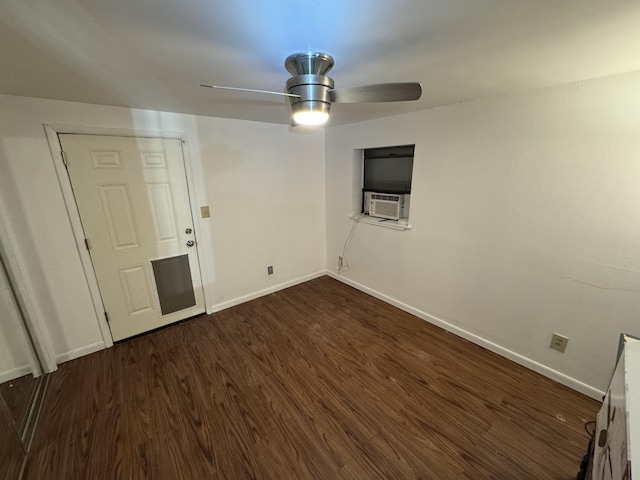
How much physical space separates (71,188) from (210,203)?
1.02 meters

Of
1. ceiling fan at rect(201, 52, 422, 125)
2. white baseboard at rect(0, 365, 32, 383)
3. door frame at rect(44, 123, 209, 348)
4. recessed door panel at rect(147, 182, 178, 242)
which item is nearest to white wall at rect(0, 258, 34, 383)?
white baseboard at rect(0, 365, 32, 383)

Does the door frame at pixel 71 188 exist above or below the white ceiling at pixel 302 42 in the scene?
below

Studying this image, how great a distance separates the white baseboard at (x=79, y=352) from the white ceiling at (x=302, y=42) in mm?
1959

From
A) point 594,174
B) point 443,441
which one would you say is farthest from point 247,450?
point 594,174

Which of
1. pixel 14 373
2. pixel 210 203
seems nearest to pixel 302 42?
pixel 210 203

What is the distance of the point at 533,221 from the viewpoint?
5.98 feet

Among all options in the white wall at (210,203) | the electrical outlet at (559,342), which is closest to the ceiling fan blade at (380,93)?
the white wall at (210,203)

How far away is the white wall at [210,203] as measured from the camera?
5.87ft

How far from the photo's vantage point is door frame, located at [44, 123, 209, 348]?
186cm

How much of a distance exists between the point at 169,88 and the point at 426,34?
1.54 m

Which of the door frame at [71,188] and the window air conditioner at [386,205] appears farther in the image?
the window air conditioner at [386,205]

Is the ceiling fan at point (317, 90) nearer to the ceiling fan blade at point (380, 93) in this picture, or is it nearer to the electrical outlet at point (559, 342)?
the ceiling fan blade at point (380, 93)

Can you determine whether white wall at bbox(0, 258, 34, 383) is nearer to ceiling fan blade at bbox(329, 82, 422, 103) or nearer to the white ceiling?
the white ceiling

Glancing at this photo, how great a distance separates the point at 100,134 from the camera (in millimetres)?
2004
